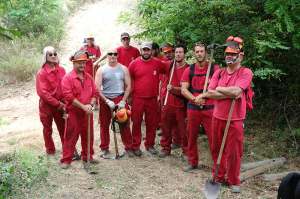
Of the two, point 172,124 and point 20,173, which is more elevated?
point 172,124

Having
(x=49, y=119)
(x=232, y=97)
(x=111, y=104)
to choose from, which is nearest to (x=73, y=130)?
(x=111, y=104)

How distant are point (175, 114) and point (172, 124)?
1.14 feet

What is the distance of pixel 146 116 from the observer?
8805mm

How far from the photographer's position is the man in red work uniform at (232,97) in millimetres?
6605

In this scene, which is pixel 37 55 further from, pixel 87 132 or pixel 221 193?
pixel 221 193

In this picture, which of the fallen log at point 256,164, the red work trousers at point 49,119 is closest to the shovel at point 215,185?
the fallen log at point 256,164

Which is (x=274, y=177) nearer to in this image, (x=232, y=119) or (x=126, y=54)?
(x=232, y=119)

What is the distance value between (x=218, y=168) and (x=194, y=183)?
0.58m

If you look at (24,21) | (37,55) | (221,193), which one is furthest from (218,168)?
(24,21)

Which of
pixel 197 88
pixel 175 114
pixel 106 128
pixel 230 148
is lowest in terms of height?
A: pixel 106 128

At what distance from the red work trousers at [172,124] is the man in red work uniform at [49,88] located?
1916 mm

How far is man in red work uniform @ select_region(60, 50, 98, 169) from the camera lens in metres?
7.58

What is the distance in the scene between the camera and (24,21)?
61.7ft

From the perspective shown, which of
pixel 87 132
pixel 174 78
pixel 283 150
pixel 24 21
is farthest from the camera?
pixel 24 21
